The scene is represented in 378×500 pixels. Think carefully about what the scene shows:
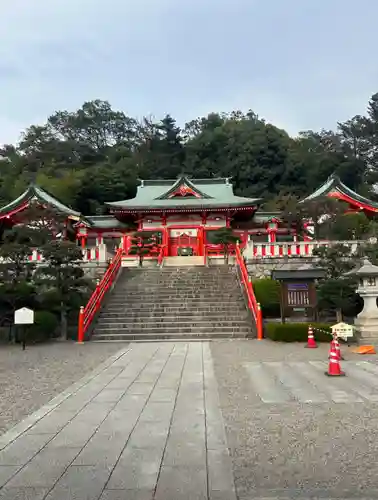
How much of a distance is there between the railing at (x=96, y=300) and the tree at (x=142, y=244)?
3.09m

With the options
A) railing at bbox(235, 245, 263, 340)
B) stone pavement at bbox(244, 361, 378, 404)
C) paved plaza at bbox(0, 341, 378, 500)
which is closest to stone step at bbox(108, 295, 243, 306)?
railing at bbox(235, 245, 263, 340)

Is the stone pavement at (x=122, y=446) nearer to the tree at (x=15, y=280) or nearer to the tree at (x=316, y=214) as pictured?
the tree at (x=15, y=280)

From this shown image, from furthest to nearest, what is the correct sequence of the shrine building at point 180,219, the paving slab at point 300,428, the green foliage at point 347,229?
the shrine building at point 180,219 < the green foliage at point 347,229 < the paving slab at point 300,428

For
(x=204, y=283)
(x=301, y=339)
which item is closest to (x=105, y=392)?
(x=301, y=339)

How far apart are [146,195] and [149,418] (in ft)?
100

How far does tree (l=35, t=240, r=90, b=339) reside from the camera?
1570 centimetres

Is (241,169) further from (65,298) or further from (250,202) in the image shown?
(65,298)

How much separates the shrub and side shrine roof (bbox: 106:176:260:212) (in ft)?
36.1

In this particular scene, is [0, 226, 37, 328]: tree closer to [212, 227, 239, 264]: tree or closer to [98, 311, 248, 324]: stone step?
[98, 311, 248, 324]: stone step

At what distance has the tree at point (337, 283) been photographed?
15945 mm

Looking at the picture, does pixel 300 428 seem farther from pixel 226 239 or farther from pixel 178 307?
pixel 226 239

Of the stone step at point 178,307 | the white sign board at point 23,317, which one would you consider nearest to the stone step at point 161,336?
the stone step at point 178,307

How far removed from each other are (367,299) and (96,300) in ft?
33.9

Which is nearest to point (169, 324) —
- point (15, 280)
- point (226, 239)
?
point (15, 280)
